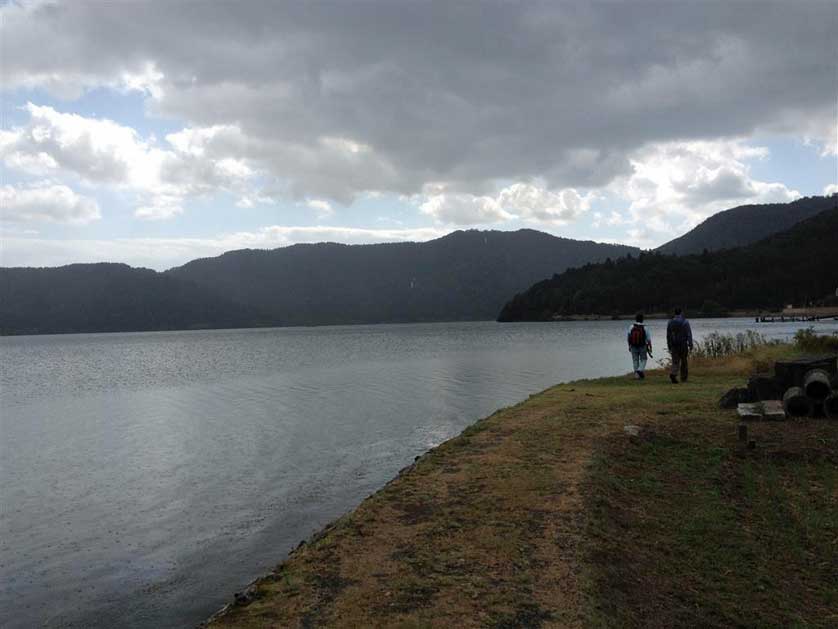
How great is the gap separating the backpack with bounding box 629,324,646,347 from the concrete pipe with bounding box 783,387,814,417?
376 inches

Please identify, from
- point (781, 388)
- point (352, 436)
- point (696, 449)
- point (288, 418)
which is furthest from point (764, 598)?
point (288, 418)

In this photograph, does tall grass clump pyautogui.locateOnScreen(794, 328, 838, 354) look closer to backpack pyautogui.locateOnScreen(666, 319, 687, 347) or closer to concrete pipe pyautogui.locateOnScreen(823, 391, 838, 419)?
backpack pyautogui.locateOnScreen(666, 319, 687, 347)

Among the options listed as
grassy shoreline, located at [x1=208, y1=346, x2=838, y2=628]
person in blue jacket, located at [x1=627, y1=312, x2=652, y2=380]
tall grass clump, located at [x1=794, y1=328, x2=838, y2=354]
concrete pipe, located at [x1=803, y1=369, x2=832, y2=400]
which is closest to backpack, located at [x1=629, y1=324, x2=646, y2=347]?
person in blue jacket, located at [x1=627, y1=312, x2=652, y2=380]

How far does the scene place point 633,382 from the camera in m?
24.5

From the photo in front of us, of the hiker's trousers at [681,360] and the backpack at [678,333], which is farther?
the hiker's trousers at [681,360]

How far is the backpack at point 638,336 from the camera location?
23902 mm

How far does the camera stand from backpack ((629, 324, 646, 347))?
23.9 meters

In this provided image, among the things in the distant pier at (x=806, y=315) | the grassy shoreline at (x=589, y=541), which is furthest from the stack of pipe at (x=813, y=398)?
the distant pier at (x=806, y=315)

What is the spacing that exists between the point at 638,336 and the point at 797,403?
9931 mm

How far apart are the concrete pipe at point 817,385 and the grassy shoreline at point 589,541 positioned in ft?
2.25

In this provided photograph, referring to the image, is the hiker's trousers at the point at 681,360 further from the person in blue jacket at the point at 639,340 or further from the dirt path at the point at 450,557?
the dirt path at the point at 450,557

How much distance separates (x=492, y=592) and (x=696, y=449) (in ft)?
24.2

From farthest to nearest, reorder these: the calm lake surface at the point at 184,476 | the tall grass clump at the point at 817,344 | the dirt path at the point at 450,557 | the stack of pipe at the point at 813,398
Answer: the tall grass clump at the point at 817,344
the stack of pipe at the point at 813,398
the calm lake surface at the point at 184,476
the dirt path at the point at 450,557

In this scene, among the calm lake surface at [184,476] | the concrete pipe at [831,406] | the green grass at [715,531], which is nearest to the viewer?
the green grass at [715,531]
